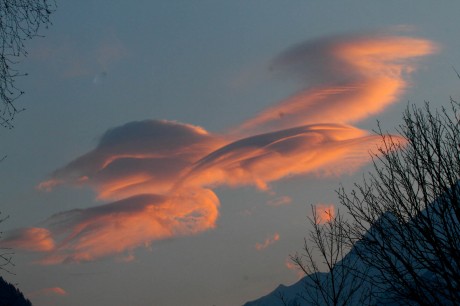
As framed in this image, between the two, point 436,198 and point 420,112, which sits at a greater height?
point 420,112

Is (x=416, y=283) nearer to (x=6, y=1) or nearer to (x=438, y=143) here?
(x=438, y=143)

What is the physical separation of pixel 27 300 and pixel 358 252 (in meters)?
183

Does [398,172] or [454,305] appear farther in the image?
[398,172]

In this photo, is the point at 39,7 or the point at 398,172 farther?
the point at 398,172

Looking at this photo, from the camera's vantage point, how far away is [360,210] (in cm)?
1474

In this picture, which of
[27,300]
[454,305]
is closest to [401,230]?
[454,305]

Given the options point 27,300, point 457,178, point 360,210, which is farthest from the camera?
point 27,300

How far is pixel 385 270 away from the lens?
12.9 m

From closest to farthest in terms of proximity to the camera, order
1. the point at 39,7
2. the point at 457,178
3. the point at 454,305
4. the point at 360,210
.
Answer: the point at 39,7 → the point at 454,305 → the point at 457,178 → the point at 360,210

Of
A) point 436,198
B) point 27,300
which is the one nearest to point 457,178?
point 436,198

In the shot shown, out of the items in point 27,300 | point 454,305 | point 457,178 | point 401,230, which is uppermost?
point 27,300

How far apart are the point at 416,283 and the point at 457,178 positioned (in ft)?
8.42

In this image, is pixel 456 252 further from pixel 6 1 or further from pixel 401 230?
pixel 6 1

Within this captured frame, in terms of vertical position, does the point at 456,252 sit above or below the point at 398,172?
below
